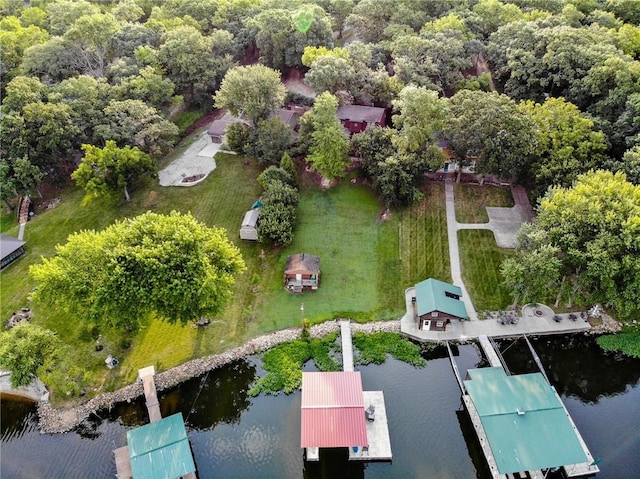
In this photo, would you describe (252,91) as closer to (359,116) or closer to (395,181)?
(359,116)

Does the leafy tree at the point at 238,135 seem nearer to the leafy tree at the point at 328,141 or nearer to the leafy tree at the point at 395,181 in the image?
the leafy tree at the point at 328,141

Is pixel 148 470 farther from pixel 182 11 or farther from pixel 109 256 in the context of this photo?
pixel 182 11

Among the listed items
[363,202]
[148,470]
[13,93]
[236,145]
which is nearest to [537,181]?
[363,202]

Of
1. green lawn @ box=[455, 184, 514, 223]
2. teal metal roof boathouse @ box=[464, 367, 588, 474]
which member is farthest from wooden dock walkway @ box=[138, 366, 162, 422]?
green lawn @ box=[455, 184, 514, 223]

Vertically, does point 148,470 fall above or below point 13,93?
below

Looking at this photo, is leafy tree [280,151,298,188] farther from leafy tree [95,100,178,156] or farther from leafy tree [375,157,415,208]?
leafy tree [95,100,178,156]

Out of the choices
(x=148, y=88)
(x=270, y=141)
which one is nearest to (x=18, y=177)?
(x=148, y=88)
